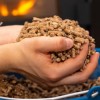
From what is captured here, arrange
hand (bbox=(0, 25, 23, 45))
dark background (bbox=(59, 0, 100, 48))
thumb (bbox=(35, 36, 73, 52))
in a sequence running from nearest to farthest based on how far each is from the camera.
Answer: thumb (bbox=(35, 36, 73, 52)) → hand (bbox=(0, 25, 23, 45)) → dark background (bbox=(59, 0, 100, 48))

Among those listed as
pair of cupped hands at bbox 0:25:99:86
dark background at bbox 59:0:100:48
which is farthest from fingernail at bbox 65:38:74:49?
dark background at bbox 59:0:100:48

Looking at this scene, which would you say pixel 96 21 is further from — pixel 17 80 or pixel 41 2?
pixel 17 80

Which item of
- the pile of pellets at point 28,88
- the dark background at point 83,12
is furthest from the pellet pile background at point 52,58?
the dark background at point 83,12

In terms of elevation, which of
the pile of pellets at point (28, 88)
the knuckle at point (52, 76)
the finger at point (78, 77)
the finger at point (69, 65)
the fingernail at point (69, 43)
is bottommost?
the pile of pellets at point (28, 88)

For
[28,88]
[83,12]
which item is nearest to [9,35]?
[28,88]

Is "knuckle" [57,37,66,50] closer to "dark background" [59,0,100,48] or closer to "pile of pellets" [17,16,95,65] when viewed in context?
"pile of pellets" [17,16,95,65]

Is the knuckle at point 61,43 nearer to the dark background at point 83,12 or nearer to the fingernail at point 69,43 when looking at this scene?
the fingernail at point 69,43

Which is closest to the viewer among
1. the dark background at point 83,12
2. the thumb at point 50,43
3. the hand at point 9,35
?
the thumb at point 50,43

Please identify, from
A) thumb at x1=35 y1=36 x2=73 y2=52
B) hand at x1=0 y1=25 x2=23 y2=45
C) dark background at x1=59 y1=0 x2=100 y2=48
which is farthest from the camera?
dark background at x1=59 y1=0 x2=100 y2=48

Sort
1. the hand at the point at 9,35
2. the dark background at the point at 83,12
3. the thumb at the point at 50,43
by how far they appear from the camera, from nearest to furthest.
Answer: the thumb at the point at 50,43 → the hand at the point at 9,35 → the dark background at the point at 83,12
